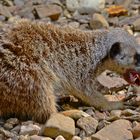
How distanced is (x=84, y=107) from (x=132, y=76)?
1.87 feet

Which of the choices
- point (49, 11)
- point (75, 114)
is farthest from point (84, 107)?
point (49, 11)

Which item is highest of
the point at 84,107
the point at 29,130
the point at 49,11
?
the point at 49,11

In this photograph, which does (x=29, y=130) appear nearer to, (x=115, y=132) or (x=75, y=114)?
(x=75, y=114)

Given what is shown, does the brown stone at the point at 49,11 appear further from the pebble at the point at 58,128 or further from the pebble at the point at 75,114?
the pebble at the point at 58,128

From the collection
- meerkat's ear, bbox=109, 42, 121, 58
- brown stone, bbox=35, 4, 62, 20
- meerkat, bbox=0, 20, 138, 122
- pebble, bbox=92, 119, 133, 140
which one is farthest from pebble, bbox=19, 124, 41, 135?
brown stone, bbox=35, 4, 62, 20

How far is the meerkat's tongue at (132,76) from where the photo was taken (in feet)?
18.5

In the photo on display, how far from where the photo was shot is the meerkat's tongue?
5652mm

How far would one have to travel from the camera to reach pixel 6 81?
496cm

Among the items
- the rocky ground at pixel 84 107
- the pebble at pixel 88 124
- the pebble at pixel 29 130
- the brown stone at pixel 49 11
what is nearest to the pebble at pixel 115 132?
the rocky ground at pixel 84 107

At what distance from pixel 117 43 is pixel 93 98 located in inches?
22.2

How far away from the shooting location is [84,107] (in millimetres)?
5551

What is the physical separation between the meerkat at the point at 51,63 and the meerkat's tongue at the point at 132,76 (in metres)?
0.08

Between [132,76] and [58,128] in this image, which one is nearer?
[58,128]

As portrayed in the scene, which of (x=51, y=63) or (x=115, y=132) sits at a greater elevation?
(x=51, y=63)
